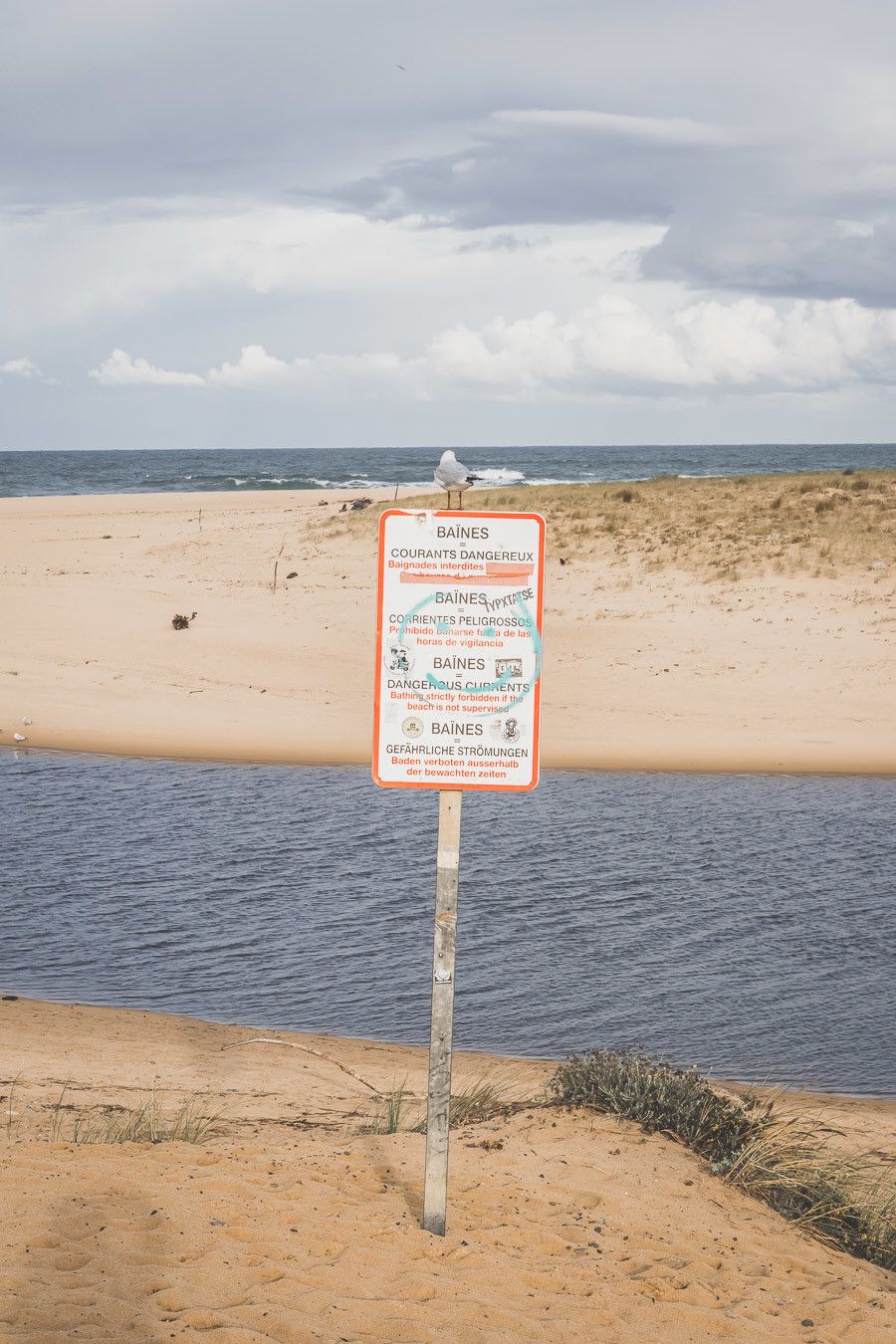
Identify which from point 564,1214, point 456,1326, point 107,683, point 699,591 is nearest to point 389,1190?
point 564,1214

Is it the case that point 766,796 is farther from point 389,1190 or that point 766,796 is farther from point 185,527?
point 185,527

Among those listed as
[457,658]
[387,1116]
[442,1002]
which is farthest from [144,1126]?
[457,658]

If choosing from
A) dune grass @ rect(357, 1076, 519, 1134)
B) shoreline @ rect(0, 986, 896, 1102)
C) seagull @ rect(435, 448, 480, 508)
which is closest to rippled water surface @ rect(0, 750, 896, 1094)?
shoreline @ rect(0, 986, 896, 1102)

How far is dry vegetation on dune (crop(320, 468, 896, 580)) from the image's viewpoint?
2616 centimetres

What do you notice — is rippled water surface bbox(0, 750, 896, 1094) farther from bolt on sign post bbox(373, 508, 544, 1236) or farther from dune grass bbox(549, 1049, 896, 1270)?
bolt on sign post bbox(373, 508, 544, 1236)

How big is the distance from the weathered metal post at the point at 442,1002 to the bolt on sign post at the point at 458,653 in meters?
0.03

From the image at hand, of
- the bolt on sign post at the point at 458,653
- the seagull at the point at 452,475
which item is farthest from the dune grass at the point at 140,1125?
the seagull at the point at 452,475

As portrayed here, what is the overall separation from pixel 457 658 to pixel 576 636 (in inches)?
716

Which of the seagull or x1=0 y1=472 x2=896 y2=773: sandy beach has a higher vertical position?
the seagull

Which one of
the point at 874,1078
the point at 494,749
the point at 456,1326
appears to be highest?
the point at 494,749

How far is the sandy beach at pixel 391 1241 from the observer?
4.37 m

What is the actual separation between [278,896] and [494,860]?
218 cm

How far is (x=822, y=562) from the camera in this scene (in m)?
25.7

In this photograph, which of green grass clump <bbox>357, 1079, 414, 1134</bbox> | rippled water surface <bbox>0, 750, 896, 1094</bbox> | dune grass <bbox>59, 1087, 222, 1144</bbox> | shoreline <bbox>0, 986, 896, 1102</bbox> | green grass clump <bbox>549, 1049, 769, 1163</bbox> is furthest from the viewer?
rippled water surface <bbox>0, 750, 896, 1094</bbox>
